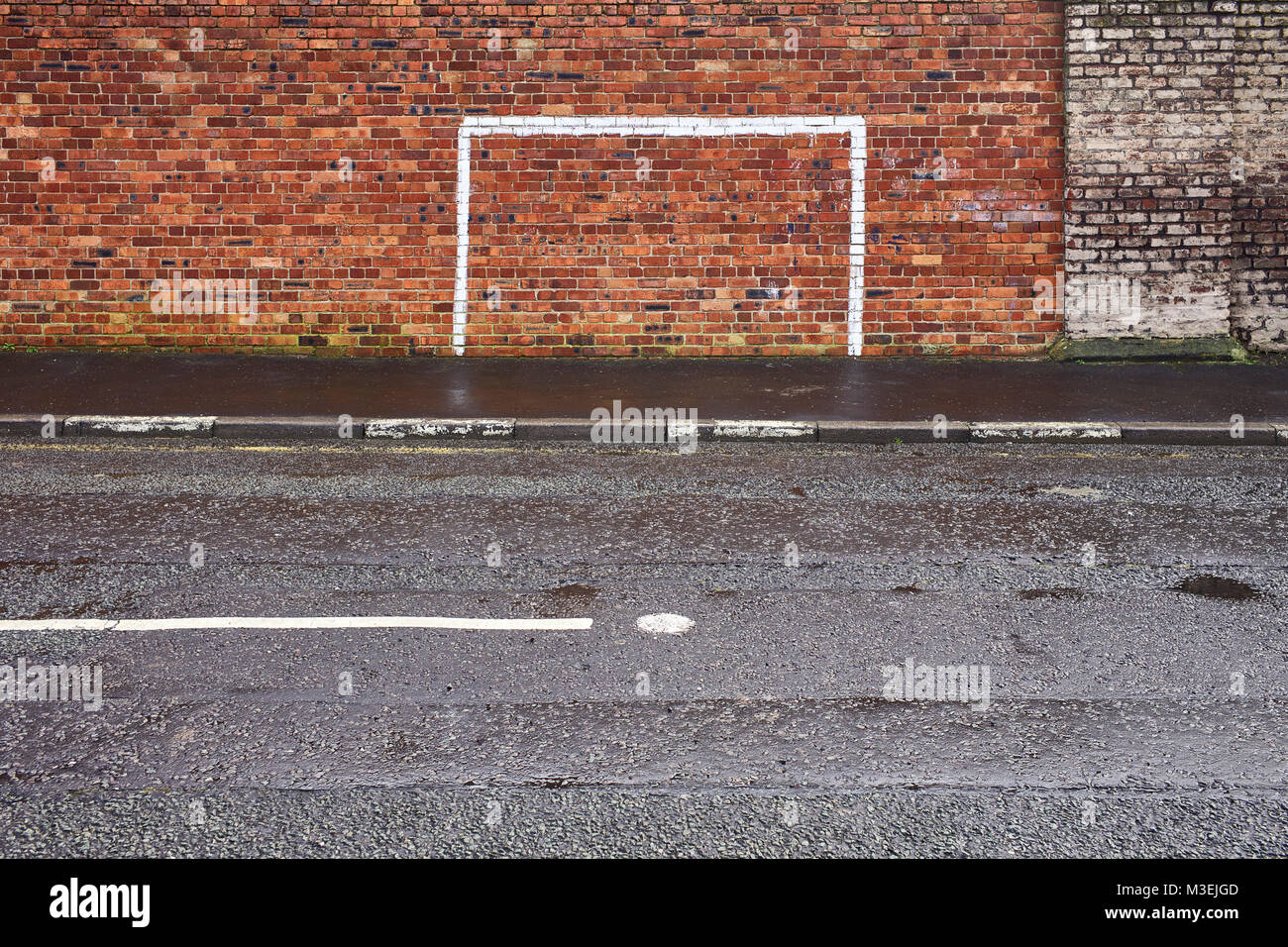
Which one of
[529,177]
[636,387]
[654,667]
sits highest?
[529,177]

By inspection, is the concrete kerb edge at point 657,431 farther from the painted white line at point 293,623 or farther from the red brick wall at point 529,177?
the painted white line at point 293,623

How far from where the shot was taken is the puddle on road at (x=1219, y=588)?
16.9 ft

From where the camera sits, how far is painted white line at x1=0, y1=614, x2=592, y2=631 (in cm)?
477

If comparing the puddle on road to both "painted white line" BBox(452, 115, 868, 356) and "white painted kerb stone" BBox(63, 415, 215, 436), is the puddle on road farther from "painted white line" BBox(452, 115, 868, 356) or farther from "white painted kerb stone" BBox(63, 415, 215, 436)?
"painted white line" BBox(452, 115, 868, 356)

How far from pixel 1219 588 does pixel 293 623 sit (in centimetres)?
382

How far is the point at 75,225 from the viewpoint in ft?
41.4

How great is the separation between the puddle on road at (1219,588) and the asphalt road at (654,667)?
0.02 metres

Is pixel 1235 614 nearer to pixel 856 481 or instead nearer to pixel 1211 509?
pixel 1211 509

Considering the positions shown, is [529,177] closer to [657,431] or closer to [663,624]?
[657,431]

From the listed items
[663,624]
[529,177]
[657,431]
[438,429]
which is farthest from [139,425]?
[663,624]

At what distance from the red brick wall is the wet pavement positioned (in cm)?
54

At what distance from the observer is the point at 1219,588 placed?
5277mm

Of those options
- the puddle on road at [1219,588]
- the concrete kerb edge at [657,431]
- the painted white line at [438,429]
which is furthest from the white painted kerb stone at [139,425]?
the puddle on road at [1219,588]
